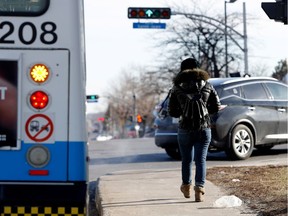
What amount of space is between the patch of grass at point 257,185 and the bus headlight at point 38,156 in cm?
303

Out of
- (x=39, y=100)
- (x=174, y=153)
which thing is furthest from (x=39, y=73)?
(x=174, y=153)

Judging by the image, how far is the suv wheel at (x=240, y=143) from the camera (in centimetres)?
1240

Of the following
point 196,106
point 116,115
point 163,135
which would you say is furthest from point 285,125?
point 116,115

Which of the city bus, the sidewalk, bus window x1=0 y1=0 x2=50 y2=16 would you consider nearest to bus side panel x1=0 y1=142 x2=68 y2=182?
the city bus

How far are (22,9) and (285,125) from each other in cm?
964

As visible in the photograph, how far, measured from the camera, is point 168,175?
1036cm

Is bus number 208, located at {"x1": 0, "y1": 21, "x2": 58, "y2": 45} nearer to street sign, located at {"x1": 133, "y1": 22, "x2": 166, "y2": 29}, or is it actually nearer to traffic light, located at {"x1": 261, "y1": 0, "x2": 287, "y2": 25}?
traffic light, located at {"x1": 261, "y1": 0, "x2": 287, "y2": 25}

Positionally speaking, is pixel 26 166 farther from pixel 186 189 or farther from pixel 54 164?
pixel 186 189

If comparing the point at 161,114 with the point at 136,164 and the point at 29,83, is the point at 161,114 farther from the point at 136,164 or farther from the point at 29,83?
the point at 29,83

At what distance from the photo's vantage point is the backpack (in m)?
7.42

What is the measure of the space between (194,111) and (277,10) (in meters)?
1.48

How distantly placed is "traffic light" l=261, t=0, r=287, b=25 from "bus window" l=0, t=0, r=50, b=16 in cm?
318

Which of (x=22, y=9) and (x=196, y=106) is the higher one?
(x=22, y=9)

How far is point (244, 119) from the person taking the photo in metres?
12.5
